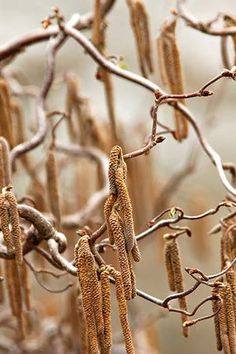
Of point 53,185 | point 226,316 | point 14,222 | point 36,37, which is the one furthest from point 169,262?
point 36,37

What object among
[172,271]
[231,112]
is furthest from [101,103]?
[172,271]

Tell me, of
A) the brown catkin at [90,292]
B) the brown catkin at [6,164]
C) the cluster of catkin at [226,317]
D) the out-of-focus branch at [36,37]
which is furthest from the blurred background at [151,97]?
the brown catkin at [90,292]

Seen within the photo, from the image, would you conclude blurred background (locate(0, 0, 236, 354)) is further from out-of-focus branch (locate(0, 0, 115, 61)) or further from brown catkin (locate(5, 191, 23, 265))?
brown catkin (locate(5, 191, 23, 265))

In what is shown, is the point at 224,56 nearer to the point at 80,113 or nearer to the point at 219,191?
the point at 80,113

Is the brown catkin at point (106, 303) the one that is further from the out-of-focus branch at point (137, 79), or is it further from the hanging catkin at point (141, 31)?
the hanging catkin at point (141, 31)

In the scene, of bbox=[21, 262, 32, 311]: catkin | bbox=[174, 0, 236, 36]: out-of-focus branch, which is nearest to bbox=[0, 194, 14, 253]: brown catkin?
bbox=[21, 262, 32, 311]: catkin

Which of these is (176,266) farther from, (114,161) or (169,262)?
(114,161)
